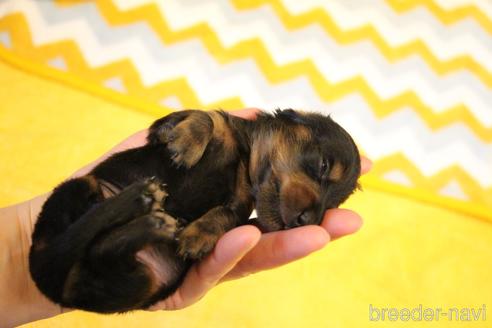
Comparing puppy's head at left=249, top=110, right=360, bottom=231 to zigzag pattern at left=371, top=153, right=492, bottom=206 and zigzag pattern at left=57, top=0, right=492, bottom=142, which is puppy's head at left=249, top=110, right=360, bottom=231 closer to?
zigzag pattern at left=371, top=153, right=492, bottom=206

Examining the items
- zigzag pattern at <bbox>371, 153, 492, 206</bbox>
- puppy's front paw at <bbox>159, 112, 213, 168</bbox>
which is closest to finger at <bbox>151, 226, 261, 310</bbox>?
puppy's front paw at <bbox>159, 112, 213, 168</bbox>

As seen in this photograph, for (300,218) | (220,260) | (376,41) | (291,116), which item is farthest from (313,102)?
(220,260)

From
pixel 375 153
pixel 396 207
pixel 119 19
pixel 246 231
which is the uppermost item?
pixel 119 19

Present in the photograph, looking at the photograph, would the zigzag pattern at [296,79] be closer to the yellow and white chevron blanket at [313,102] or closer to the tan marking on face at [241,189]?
the yellow and white chevron blanket at [313,102]

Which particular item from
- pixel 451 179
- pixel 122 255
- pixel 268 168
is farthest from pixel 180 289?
pixel 451 179

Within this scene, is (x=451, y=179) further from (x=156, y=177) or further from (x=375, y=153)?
(x=156, y=177)

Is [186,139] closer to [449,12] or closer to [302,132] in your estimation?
[302,132]
